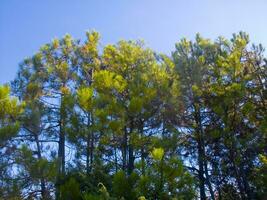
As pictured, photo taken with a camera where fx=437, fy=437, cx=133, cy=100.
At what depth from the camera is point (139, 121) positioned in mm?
12156

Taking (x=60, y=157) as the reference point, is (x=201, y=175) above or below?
below

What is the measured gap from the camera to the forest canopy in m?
10.5

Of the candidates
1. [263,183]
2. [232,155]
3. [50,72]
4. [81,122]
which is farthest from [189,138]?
[50,72]

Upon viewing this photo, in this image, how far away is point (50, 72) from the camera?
14.8 m

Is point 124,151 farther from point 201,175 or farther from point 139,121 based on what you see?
point 201,175

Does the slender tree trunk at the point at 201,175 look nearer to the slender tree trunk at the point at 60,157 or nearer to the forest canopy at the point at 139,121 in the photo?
the forest canopy at the point at 139,121

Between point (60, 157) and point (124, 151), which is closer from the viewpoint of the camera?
point (124, 151)

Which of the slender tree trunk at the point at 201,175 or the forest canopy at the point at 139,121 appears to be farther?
the slender tree trunk at the point at 201,175

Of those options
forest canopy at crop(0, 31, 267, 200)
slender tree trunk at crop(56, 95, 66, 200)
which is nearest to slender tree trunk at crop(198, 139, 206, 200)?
forest canopy at crop(0, 31, 267, 200)

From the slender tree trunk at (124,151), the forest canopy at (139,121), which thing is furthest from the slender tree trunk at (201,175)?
the slender tree trunk at (124,151)

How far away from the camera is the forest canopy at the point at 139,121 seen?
412 inches

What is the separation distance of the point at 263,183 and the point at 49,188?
5.81 metres

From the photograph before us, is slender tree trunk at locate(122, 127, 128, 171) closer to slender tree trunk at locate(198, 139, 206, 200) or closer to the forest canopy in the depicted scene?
the forest canopy

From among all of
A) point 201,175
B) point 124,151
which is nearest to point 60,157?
point 124,151
